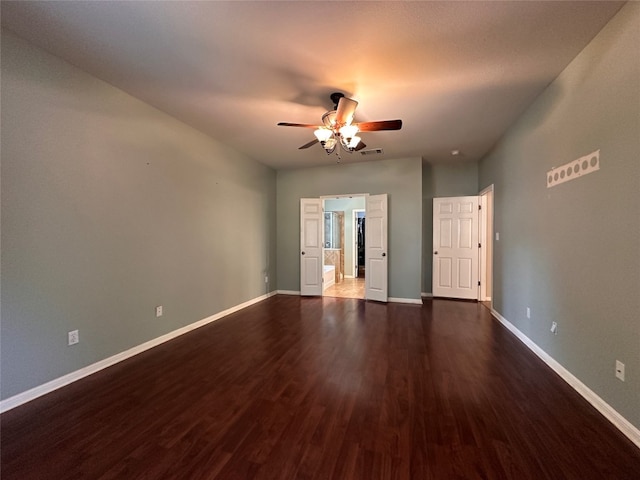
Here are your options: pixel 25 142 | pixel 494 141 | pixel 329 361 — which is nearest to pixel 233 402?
pixel 329 361

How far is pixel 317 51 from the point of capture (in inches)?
85.7

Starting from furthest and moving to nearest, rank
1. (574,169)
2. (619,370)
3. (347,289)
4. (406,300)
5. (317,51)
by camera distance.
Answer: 1. (347,289)
2. (406,300)
3. (574,169)
4. (317,51)
5. (619,370)

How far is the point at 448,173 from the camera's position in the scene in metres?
5.75

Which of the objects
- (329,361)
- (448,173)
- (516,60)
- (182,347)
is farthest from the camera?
(448,173)

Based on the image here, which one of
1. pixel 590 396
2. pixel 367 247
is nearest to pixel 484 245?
pixel 367 247

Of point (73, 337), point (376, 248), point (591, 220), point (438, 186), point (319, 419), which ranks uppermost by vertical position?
point (438, 186)

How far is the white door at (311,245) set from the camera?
19.0 ft

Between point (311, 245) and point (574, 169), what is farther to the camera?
point (311, 245)

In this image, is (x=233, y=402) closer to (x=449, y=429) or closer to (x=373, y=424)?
(x=373, y=424)

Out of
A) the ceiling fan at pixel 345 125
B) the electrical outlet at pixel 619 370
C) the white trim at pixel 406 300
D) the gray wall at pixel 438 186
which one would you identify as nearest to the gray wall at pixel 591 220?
the electrical outlet at pixel 619 370

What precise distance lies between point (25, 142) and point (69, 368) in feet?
6.19

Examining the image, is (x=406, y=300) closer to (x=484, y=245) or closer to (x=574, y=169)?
(x=484, y=245)

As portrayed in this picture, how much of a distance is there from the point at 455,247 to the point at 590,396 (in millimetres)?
3711

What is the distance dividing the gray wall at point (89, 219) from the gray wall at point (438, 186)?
14.0 ft
